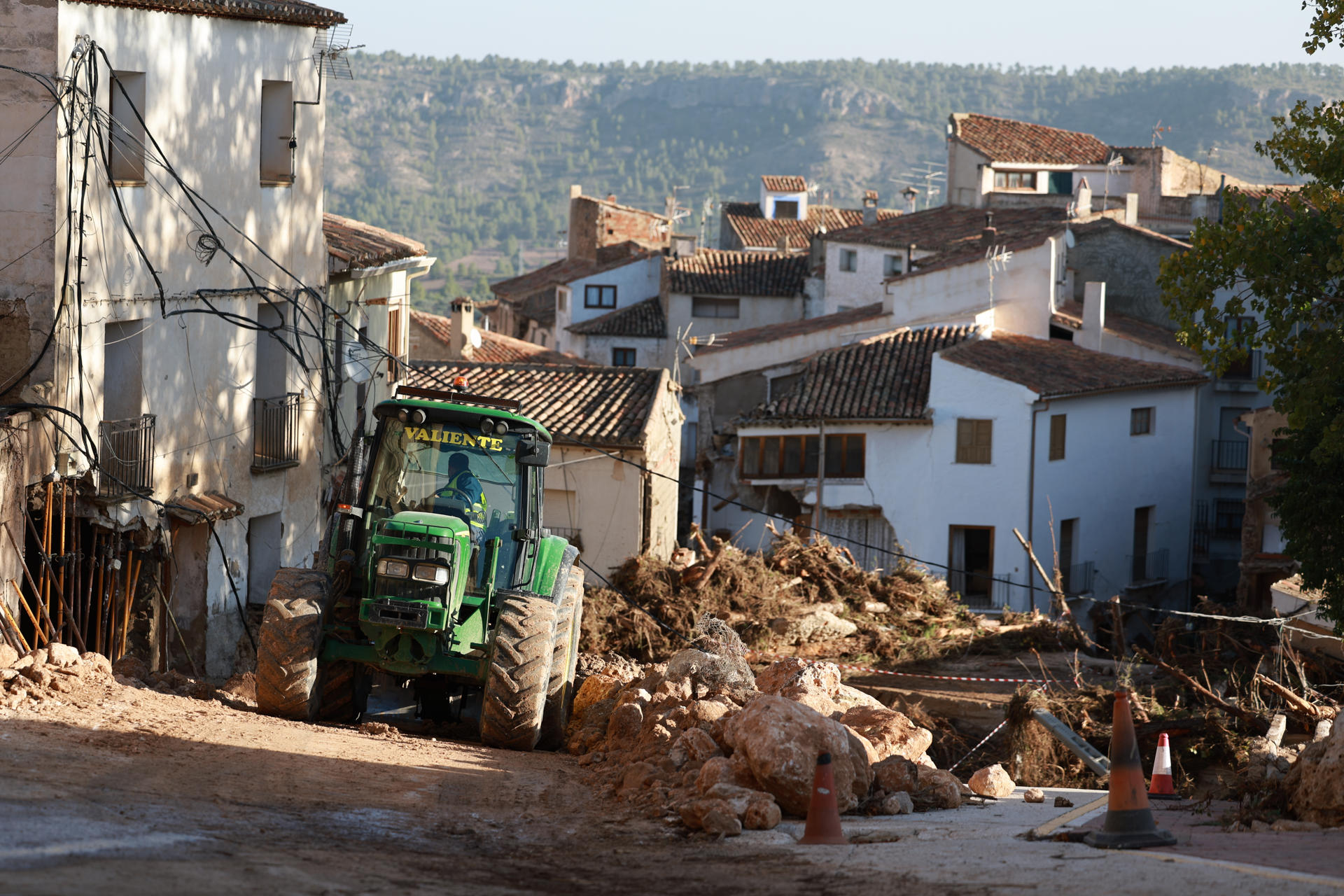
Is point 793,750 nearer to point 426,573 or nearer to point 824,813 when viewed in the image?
point 824,813

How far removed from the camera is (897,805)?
1055 cm

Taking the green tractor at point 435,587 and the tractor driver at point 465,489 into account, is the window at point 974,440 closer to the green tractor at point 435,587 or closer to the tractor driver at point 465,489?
the green tractor at point 435,587

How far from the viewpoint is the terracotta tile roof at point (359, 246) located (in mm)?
23031

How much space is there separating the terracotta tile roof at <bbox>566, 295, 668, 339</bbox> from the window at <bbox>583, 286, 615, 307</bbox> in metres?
1.57

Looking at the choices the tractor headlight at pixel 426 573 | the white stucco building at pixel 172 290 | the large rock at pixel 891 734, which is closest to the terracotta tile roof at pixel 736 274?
the white stucco building at pixel 172 290

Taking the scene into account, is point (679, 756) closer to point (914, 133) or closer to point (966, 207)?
point (966, 207)

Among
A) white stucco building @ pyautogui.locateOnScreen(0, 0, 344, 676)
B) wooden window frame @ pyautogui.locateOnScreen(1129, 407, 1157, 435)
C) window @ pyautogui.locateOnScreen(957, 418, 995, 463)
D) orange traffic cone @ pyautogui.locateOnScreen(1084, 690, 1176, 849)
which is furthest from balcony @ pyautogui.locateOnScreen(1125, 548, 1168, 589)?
orange traffic cone @ pyautogui.locateOnScreen(1084, 690, 1176, 849)

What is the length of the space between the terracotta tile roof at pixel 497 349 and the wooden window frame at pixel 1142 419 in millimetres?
15707

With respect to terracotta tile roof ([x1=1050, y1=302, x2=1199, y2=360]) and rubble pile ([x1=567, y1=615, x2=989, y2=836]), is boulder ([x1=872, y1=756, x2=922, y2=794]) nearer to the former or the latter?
rubble pile ([x1=567, y1=615, x2=989, y2=836])

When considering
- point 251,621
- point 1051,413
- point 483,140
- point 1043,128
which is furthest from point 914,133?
point 251,621

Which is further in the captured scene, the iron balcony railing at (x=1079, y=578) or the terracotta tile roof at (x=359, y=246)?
the iron balcony railing at (x=1079, y=578)

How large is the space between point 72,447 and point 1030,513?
2339 centimetres

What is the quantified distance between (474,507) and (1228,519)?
32301 millimetres

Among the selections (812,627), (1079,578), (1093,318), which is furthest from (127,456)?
(1093,318)
